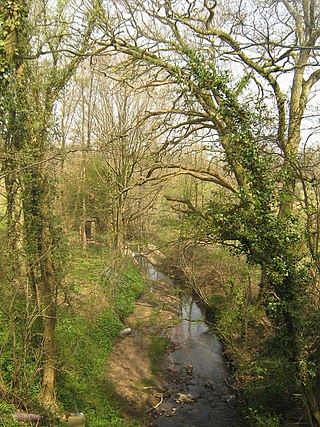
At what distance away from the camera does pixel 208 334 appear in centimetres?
1477

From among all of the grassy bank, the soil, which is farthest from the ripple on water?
the grassy bank

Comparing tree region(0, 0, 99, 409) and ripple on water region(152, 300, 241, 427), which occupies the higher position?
tree region(0, 0, 99, 409)

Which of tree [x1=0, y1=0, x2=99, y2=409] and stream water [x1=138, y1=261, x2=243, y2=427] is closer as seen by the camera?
tree [x1=0, y1=0, x2=99, y2=409]

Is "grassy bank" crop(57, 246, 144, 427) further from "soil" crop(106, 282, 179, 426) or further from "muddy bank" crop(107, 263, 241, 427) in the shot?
"muddy bank" crop(107, 263, 241, 427)

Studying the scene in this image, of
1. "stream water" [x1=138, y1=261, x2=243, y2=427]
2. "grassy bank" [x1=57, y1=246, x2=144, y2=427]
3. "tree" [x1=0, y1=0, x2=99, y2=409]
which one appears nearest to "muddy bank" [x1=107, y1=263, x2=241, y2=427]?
"stream water" [x1=138, y1=261, x2=243, y2=427]

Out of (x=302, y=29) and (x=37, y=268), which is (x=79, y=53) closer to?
(x=37, y=268)

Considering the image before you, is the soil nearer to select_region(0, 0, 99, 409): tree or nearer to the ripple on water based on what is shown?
the ripple on water

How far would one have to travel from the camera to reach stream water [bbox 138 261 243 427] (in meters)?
9.48

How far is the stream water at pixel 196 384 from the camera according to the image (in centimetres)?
948

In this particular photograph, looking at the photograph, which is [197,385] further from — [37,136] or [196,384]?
[37,136]

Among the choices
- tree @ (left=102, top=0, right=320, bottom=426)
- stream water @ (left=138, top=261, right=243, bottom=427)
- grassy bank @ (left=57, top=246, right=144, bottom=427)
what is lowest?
stream water @ (left=138, top=261, right=243, bottom=427)

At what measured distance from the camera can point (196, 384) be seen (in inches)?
441

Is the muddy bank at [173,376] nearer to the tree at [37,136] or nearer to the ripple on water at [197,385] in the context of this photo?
the ripple on water at [197,385]

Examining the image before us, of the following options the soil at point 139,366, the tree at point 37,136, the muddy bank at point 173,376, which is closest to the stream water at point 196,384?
the muddy bank at point 173,376
